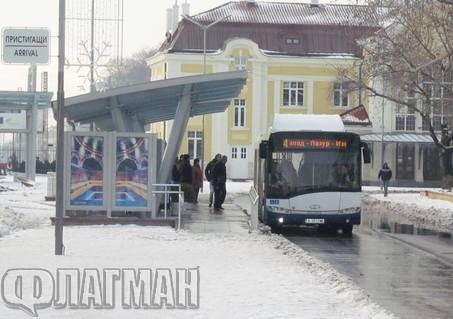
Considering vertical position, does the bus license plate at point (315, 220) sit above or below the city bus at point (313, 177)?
below

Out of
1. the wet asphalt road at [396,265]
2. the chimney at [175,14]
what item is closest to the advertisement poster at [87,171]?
the wet asphalt road at [396,265]

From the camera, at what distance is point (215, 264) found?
14.3 meters

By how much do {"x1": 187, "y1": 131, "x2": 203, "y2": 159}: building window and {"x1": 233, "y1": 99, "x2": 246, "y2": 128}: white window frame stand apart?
309 cm

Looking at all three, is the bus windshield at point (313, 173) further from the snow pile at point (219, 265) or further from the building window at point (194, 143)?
the building window at point (194, 143)

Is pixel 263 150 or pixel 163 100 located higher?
pixel 163 100

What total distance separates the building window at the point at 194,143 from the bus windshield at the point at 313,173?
48387mm

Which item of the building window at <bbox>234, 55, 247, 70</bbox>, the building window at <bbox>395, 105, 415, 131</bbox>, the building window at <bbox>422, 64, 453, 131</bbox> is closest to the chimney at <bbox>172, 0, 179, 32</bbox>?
the building window at <bbox>234, 55, 247, 70</bbox>

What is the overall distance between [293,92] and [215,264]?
60.6 m

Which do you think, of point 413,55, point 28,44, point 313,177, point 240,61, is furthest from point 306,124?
point 240,61

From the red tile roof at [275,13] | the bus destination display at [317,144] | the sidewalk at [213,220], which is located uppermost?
the red tile roof at [275,13]

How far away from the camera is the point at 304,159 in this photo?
2372cm

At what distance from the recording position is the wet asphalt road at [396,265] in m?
11.8

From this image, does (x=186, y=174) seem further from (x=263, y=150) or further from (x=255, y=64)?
(x=255, y=64)

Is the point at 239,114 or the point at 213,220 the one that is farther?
the point at 239,114
